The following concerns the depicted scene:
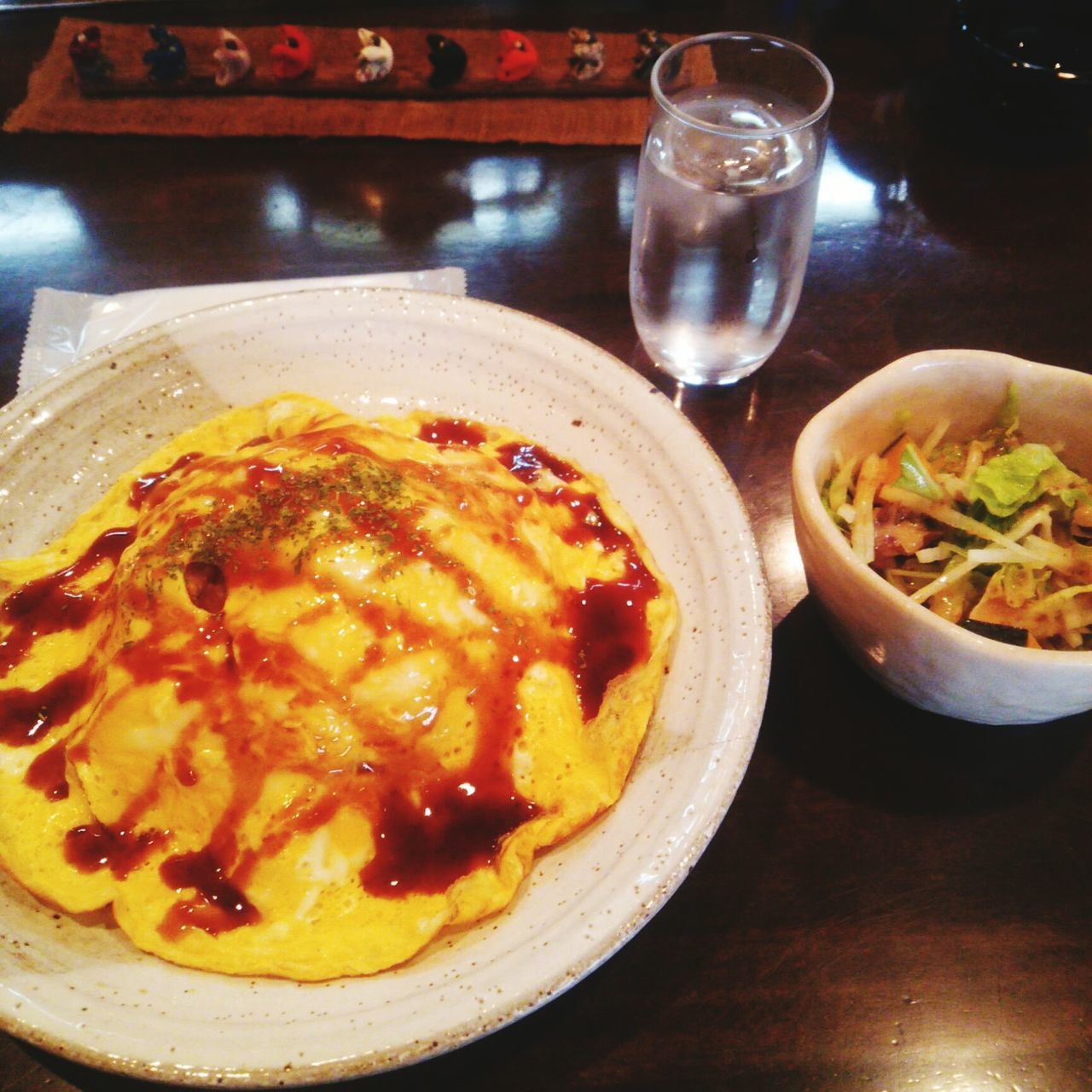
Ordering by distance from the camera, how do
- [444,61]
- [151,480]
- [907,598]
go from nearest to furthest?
[907,598], [151,480], [444,61]

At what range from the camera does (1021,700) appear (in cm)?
163

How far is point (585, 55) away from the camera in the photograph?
3.50 meters

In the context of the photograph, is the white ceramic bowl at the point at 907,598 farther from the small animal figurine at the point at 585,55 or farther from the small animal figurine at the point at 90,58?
the small animal figurine at the point at 90,58

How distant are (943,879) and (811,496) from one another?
2.80 feet

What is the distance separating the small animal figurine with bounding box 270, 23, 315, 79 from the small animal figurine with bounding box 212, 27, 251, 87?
12cm

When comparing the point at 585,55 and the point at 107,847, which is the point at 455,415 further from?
the point at 585,55

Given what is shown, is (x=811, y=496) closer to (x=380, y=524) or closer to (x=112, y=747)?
(x=380, y=524)

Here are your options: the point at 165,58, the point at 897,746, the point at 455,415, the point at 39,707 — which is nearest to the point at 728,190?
the point at 455,415

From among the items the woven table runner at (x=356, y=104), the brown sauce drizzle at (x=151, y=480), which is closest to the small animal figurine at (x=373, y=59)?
the woven table runner at (x=356, y=104)

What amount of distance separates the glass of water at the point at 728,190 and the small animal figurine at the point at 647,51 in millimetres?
1360

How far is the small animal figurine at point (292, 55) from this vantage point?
11.4ft

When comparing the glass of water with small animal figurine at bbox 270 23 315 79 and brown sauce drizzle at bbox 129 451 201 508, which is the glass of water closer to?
brown sauce drizzle at bbox 129 451 201 508

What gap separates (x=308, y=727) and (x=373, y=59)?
2938mm

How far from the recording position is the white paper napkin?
2.62 m
